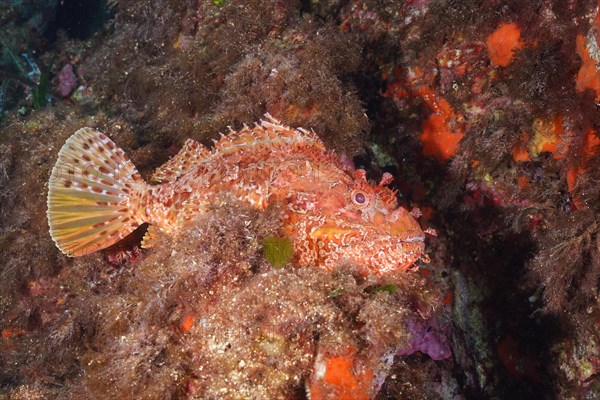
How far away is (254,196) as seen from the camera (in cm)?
390

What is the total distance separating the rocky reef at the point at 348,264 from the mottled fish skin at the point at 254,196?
32 cm

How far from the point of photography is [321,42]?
223 inches

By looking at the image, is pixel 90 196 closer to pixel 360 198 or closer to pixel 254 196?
pixel 254 196

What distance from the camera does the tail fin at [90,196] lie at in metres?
4.36

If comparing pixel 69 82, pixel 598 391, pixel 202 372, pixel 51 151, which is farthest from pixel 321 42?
pixel 69 82

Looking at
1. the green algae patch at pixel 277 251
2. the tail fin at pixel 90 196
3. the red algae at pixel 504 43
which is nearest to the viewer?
the green algae patch at pixel 277 251

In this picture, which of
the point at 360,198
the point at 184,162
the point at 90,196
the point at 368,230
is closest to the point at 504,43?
the point at 360,198

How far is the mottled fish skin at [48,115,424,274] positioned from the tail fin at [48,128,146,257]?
0.03 feet

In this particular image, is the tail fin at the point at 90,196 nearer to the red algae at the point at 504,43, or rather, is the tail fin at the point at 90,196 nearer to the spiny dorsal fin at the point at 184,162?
the spiny dorsal fin at the point at 184,162

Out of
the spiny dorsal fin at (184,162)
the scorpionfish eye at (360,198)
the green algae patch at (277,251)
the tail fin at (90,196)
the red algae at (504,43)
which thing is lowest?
the tail fin at (90,196)

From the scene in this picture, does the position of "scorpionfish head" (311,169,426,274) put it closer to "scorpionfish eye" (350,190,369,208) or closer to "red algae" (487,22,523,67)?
"scorpionfish eye" (350,190,369,208)

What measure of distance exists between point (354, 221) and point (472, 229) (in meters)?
Result: 3.30

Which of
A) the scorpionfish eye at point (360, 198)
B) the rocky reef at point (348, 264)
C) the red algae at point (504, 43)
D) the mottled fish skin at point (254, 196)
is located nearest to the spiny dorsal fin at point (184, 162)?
the mottled fish skin at point (254, 196)

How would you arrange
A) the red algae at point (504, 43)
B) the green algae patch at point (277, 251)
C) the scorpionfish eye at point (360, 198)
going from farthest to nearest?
the red algae at point (504, 43) → the scorpionfish eye at point (360, 198) → the green algae patch at point (277, 251)
